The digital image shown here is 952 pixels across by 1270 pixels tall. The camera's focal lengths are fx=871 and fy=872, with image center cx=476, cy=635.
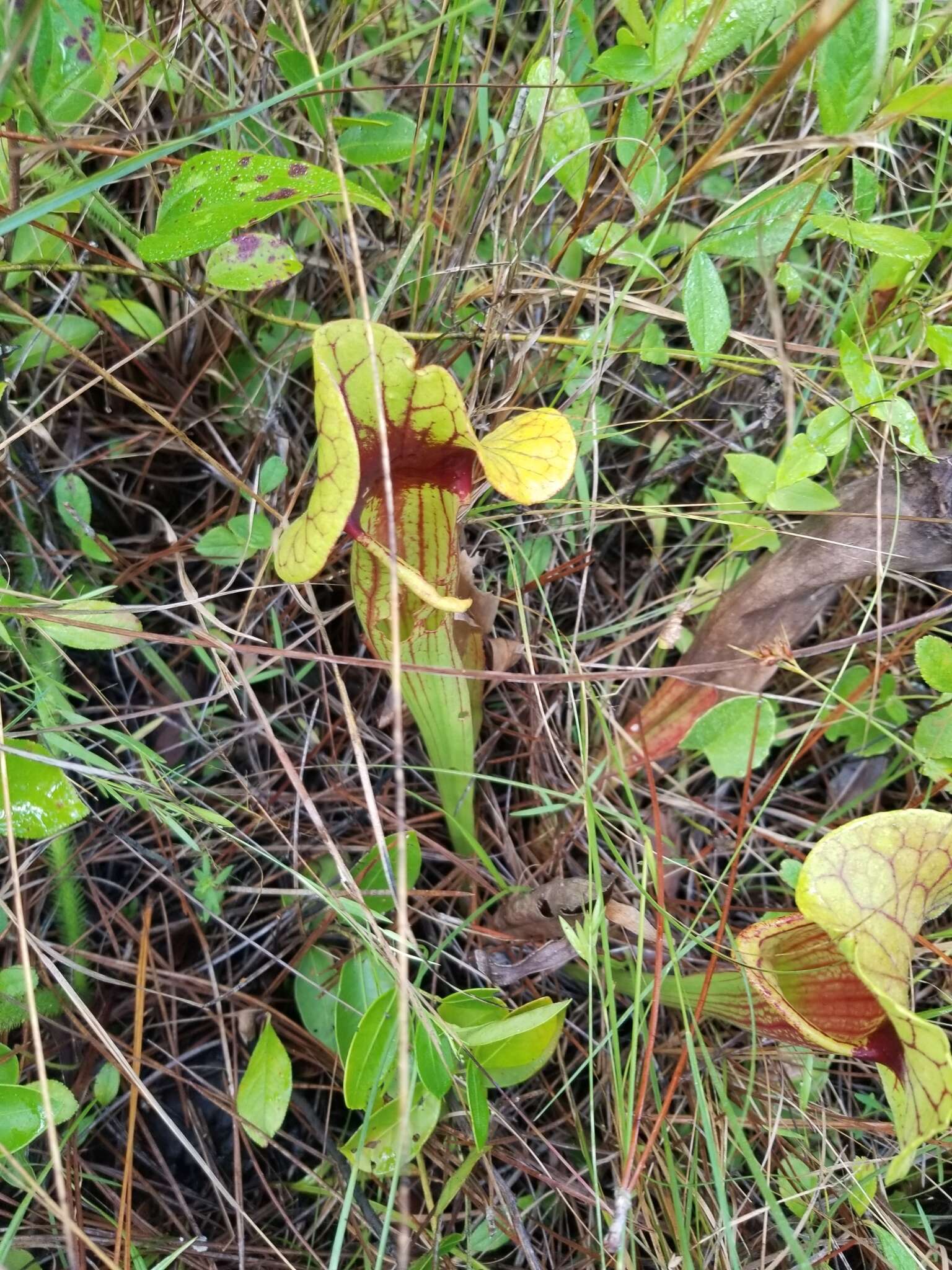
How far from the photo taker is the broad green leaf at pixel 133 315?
137 centimetres

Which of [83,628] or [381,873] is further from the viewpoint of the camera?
[381,873]

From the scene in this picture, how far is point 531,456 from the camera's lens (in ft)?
2.86

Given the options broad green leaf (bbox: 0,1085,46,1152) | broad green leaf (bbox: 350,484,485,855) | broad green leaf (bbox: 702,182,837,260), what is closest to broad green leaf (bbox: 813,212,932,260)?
broad green leaf (bbox: 702,182,837,260)

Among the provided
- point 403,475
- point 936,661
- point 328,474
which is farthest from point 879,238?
point 328,474

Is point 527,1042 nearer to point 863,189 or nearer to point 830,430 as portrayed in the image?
point 830,430

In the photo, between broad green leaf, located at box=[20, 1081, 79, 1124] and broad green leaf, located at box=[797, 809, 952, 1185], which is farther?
broad green leaf, located at box=[20, 1081, 79, 1124]

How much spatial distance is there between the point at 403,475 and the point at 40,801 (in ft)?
2.08

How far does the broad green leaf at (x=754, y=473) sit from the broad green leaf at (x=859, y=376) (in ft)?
0.60

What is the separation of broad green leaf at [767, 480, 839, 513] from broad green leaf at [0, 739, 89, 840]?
1.04 m

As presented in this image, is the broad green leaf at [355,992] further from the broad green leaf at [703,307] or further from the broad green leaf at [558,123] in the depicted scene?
the broad green leaf at [558,123]

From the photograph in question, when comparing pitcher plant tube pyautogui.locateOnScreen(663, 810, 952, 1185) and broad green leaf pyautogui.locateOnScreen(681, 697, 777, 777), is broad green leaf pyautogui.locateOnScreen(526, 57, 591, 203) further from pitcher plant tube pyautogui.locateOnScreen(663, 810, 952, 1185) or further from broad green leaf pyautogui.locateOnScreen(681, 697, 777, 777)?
pitcher plant tube pyautogui.locateOnScreen(663, 810, 952, 1185)

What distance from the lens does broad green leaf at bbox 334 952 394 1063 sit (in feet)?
3.79

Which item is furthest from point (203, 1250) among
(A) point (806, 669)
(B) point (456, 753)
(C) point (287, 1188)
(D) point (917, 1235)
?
(A) point (806, 669)

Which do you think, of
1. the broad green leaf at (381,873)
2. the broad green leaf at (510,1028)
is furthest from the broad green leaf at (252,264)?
the broad green leaf at (510,1028)
